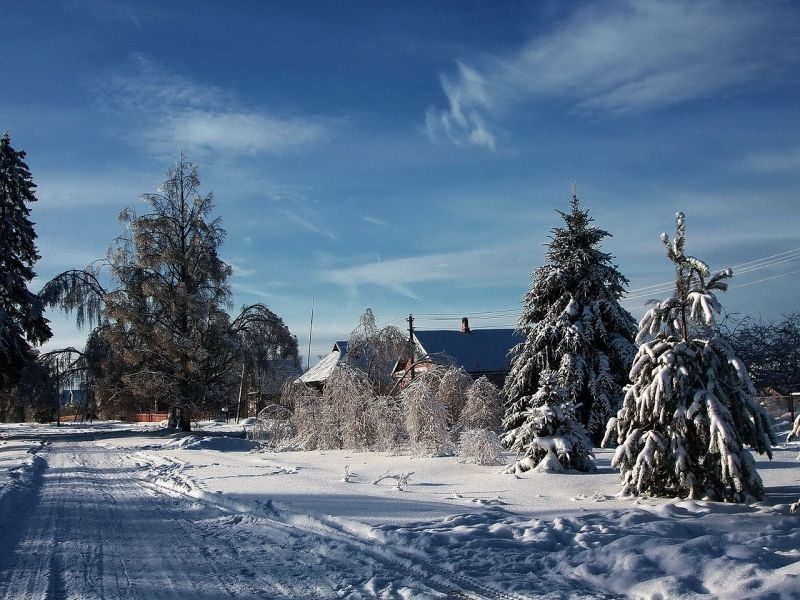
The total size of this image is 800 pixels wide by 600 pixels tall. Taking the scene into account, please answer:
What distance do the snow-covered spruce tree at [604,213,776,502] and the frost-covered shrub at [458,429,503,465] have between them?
4901 mm

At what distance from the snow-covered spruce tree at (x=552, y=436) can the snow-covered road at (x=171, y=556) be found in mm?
5630

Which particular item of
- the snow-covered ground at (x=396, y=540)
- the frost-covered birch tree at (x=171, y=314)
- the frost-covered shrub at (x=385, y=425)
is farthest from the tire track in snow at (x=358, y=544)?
the frost-covered birch tree at (x=171, y=314)

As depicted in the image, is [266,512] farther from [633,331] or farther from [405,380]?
[405,380]

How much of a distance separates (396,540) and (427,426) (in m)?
10.8

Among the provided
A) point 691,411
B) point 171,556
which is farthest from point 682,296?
point 171,556

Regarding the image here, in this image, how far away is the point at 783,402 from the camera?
79.7 ft

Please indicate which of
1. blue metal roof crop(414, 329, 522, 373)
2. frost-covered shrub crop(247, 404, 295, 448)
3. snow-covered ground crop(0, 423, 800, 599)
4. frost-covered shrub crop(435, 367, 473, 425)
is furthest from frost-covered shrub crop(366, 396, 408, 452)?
blue metal roof crop(414, 329, 522, 373)

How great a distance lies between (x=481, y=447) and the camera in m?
15.1

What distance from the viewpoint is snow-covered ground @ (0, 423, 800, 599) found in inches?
243

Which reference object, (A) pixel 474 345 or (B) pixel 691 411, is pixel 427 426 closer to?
(B) pixel 691 411

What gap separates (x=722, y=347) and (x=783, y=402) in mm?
17183

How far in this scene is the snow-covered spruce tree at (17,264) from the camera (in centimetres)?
3058

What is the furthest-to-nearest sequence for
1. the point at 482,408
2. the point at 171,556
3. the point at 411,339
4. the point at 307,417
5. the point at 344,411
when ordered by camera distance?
the point at 411,339 < the point at 307,417 < the point at 344,411 < the point at 482,408 < the point at 171,556

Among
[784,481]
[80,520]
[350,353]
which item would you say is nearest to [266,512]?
[80,520]
